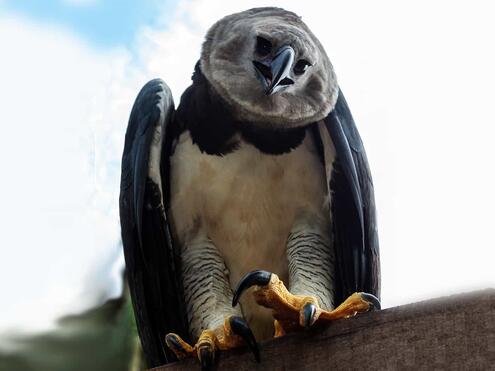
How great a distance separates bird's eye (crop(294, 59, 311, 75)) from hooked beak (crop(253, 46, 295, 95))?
11cm

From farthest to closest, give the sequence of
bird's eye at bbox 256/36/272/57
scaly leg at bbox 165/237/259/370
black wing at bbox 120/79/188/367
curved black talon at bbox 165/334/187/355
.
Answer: bird's eye at bbox 256/36/272/57 < black wing at bbox 120/79/188/367 < scaly leg at bbox 165/237/259/370 < curved black talon at bbox 165/334/187/355

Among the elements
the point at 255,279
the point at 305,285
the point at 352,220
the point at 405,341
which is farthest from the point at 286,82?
the point at 405,341

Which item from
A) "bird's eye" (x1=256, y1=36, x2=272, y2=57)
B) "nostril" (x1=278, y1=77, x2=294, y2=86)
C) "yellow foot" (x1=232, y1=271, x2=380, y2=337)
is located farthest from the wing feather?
"yellow foot" (x1=232, y1=271, x2=380, y2=337)

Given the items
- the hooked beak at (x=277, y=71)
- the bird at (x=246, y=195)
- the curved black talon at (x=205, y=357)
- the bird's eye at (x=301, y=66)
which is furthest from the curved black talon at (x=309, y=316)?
the bird's eye at (x=301, y=66)

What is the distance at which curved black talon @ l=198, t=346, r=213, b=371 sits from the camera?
2.87 meters

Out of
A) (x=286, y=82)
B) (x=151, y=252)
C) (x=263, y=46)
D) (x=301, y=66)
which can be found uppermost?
(x=263, y=46)

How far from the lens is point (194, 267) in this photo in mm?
3586

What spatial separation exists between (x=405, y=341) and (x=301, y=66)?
1460 mm

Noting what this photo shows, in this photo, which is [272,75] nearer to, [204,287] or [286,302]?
[204,287]

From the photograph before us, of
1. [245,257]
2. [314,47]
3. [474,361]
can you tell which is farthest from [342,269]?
[474,361]

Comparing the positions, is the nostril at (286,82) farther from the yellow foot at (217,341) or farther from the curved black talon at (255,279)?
the yellow foot at (217,341)

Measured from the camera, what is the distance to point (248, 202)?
3.61 metres

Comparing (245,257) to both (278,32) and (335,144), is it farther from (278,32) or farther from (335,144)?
(278,32)

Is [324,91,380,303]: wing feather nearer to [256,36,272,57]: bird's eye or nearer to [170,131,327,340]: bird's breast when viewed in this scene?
[170,131,327,340]: bird's breast
